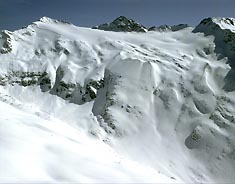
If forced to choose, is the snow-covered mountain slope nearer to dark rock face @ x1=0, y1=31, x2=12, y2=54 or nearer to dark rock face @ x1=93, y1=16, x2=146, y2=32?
dark rock face @ x1=0, y1=31, x2=12, y2=54

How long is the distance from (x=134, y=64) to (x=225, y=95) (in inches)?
672

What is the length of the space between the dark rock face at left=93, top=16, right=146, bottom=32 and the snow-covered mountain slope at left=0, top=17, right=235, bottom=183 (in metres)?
9.26

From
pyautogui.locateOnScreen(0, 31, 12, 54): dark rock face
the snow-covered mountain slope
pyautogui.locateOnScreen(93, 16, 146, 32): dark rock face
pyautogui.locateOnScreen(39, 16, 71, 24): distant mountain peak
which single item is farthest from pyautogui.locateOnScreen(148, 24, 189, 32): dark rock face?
pyautogui.locateOnScreen(0, 31, 12, 54): dark rock face

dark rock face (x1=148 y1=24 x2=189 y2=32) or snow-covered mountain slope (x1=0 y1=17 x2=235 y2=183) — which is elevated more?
dark rock face (x1=148 y1=24 x2=189 y2=32)

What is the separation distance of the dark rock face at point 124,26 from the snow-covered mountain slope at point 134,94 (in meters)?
9.26

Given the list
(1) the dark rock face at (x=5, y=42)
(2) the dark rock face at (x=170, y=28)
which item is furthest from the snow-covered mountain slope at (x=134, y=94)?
(2) the dark rock face at (x=170, y=28)

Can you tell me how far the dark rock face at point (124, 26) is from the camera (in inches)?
3332

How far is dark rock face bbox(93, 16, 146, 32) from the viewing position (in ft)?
278

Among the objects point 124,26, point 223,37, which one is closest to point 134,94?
point 223,37

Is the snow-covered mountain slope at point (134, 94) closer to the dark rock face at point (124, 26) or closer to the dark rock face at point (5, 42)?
the dark rock face at point (5, 42)

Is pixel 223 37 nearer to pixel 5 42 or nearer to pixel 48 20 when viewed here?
pixel 48 20

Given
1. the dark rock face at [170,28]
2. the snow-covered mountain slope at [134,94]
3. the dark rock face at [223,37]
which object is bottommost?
the snow-covered mountain slope at [134,94]

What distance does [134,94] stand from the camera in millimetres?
54125

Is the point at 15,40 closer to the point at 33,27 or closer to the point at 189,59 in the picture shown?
the point at 33,27
